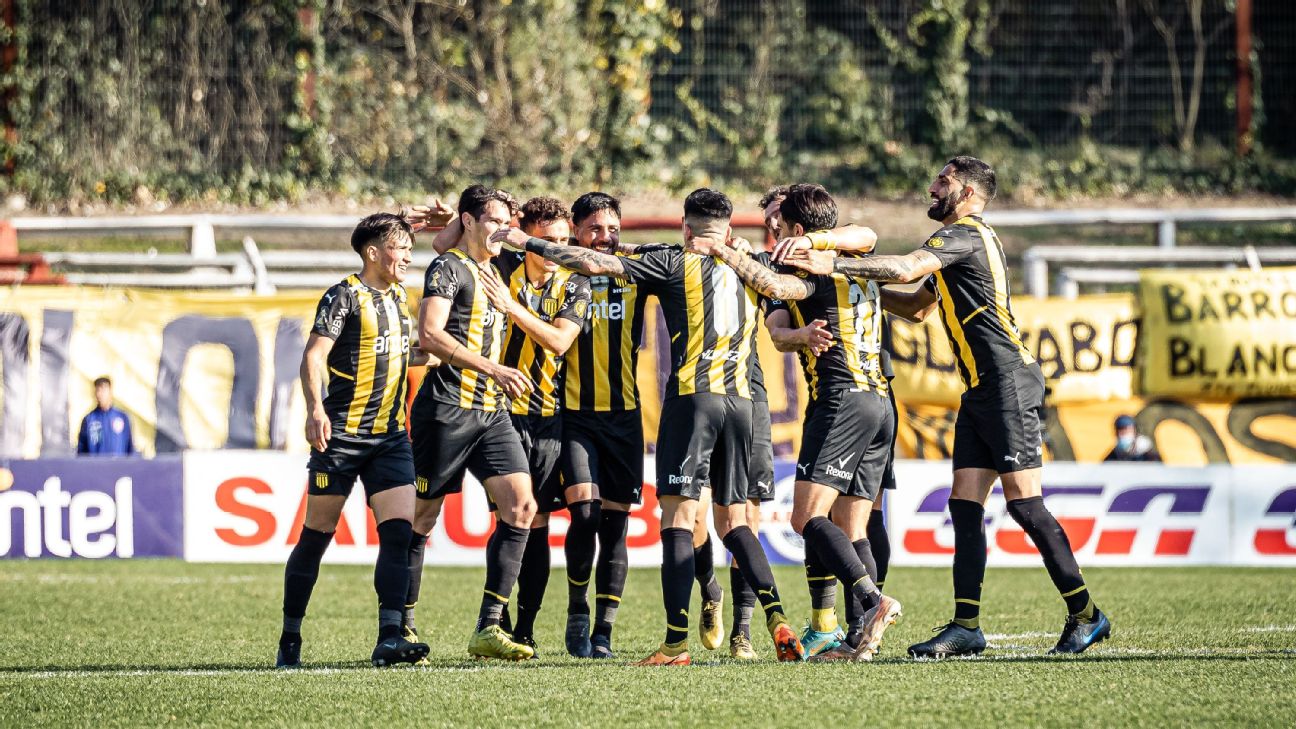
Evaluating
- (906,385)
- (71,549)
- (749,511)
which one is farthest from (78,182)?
(749,511)

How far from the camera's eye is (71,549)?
12.1 meters

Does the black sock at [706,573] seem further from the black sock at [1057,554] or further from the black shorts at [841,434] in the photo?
the black sock at [1057,554]

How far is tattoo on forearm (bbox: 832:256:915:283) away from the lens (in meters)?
7.01

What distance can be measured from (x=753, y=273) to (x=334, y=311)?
1945 mm

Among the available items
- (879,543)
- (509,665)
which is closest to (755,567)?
(509,665)

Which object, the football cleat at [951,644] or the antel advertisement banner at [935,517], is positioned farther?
the antel advertisement banner at [935,517]

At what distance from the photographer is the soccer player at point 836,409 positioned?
714cm

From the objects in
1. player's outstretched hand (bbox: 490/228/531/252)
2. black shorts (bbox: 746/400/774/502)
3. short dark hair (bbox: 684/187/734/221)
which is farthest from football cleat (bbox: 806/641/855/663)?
player's outstretched hand (bbox: 490/228/531/252)

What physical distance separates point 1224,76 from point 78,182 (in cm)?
1638

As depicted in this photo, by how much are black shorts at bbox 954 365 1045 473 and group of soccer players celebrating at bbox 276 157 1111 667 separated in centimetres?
1

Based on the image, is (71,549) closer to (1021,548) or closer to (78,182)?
(1021,548)

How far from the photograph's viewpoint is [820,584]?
7.51 metres

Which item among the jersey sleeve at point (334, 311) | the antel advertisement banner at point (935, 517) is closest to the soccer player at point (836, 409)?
the jersey sleeve at point (334, 311)

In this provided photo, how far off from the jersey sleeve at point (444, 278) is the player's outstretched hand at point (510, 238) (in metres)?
0.40
